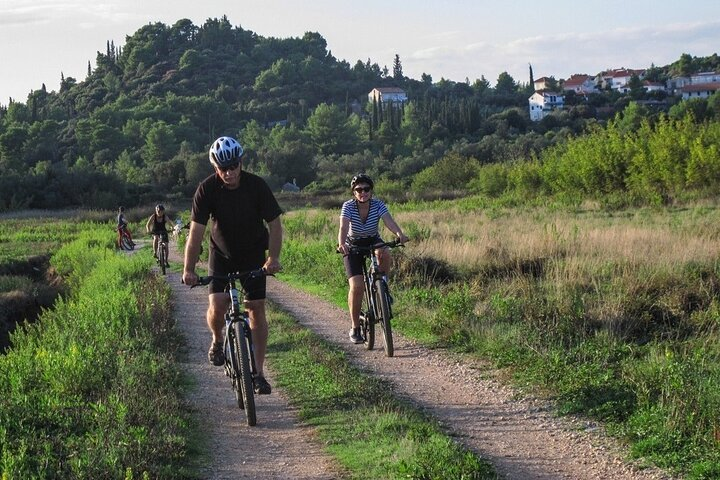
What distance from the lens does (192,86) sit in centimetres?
18850

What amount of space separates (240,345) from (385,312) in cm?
290

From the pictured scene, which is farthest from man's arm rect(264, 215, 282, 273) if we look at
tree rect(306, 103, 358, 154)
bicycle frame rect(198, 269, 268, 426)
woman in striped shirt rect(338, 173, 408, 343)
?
tree rect(306, 103, 358, 154)

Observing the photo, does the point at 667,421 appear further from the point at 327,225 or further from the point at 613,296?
the point at 327,225

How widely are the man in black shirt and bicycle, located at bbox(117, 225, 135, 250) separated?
2374cm

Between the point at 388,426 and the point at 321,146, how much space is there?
115 m

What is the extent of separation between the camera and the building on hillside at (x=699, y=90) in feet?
458

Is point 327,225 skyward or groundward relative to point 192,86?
groundward

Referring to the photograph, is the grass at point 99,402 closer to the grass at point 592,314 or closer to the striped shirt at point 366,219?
the striped shirt at point 366,219

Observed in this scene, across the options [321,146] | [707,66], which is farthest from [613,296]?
[707,66]

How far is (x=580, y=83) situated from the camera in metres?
170

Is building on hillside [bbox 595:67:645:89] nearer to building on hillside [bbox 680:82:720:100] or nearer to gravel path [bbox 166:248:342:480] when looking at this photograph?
building on hillside [bbox 680:82:720:100]

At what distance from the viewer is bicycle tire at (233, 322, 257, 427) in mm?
6926

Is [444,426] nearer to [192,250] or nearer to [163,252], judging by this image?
[192,250]

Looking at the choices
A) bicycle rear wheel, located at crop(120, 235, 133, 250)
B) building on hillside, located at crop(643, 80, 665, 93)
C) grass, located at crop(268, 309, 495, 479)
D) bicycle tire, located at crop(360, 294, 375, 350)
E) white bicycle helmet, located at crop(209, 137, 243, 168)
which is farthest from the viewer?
building on hillside, located at crop(643, 80, 665, 93)
